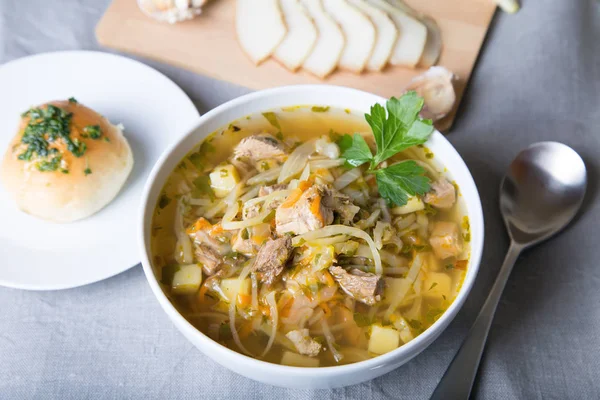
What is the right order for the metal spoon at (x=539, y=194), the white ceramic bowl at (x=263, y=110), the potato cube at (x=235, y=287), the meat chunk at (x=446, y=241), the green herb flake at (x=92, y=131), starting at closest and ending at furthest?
1. the white ceramic bowl at (x=263, y=110)
2. the potato cube at (x=235, y=287)
3. the meat chunk at (x=446, y=241)
4. the metal spoon at (x=539, y=194)
5. the green herb flake at (x=92, y=131)

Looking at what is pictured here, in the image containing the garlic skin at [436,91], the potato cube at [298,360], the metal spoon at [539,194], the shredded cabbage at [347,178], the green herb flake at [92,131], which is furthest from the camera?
the garlic skin at [436,91]

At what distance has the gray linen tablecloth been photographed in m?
2.42

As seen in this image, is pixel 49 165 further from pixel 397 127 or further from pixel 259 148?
pixel 397 127

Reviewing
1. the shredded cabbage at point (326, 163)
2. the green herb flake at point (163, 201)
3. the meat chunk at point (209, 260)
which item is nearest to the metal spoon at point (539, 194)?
the shredded cabbage at point (326, 163)

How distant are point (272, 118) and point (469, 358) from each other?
1.26 meters

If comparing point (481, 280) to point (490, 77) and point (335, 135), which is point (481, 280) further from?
point (490, 77)

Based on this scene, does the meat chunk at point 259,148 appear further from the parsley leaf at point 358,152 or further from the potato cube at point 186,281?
the potato cube at point 186,281

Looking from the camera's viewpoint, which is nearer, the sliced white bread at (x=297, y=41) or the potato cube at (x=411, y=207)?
the potato cube at (x=411, y=207)

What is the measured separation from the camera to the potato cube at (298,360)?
2070 mm

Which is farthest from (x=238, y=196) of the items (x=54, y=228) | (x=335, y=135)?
(x=54, y=228)

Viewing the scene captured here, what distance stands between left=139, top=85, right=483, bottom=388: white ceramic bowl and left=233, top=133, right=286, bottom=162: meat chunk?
0.38ft

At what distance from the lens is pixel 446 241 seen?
229 centimetres

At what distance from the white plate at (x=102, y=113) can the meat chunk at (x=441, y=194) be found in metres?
1.17

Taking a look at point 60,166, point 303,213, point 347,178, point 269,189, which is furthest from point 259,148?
point 60,166
